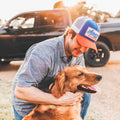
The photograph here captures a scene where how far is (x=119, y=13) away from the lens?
90.8 feet

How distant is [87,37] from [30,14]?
437cm

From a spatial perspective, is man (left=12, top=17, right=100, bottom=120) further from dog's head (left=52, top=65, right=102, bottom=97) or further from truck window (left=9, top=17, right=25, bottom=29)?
truck window (left=9, top=17, right=25, bottom=29)

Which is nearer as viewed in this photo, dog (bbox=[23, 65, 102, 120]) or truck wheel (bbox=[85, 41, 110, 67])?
dog (bbox=[23, 65, 102, 120])

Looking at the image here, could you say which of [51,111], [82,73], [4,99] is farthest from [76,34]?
[4,99]

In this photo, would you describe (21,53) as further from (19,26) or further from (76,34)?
(76,34)

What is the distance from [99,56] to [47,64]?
15.3 ft

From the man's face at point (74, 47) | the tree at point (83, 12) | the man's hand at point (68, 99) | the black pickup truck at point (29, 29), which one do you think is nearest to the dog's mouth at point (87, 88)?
the man's hand at point (68, 99)

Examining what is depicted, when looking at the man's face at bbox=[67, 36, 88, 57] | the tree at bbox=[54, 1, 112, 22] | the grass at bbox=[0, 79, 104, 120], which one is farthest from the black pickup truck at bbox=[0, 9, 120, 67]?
the tree at bbox=[54, 1, 112, 22]

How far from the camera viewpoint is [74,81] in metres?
2.33

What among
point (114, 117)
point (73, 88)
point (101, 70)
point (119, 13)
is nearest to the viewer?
point (73, 88)

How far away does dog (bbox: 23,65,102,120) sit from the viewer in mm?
2131

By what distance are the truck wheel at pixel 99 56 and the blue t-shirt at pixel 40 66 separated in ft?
13.2

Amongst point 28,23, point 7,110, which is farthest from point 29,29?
point 7,110

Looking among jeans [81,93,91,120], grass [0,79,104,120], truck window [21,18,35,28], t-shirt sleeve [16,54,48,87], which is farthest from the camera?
truck window [21,18,35,28]
